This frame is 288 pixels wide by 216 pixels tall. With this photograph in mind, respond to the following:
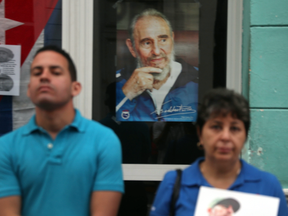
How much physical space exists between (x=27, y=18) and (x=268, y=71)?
245 cm

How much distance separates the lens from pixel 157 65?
3617mm

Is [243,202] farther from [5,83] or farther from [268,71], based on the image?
[5,83]

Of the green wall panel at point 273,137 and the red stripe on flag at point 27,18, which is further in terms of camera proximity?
the red stripe on flag at point 27,18

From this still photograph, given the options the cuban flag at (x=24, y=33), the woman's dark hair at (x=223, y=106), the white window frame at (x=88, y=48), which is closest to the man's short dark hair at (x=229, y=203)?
the woman's dark hair at (x=223, y=106)

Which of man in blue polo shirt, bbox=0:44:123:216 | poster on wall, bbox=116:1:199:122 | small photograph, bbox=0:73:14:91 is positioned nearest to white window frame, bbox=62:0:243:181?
poster on wall, bbox=116:1:199:122

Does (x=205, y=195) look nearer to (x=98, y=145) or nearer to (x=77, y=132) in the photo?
(x=98, y=145)

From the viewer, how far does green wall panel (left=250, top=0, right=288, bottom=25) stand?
3361 mm

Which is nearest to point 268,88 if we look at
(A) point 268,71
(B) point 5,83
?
(A) point 268,71

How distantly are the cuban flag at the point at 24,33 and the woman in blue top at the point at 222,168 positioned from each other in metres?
2.17

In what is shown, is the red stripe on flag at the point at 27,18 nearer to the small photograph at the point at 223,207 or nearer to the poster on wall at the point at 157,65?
the poster on wall at the point at 157,65

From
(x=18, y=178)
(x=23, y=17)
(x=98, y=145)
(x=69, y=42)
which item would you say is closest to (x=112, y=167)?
(x=98, y=145)

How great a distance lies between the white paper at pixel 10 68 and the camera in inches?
140

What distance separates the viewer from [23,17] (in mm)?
3582

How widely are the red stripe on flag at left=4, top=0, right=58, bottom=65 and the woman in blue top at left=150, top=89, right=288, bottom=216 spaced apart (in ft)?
7.58
